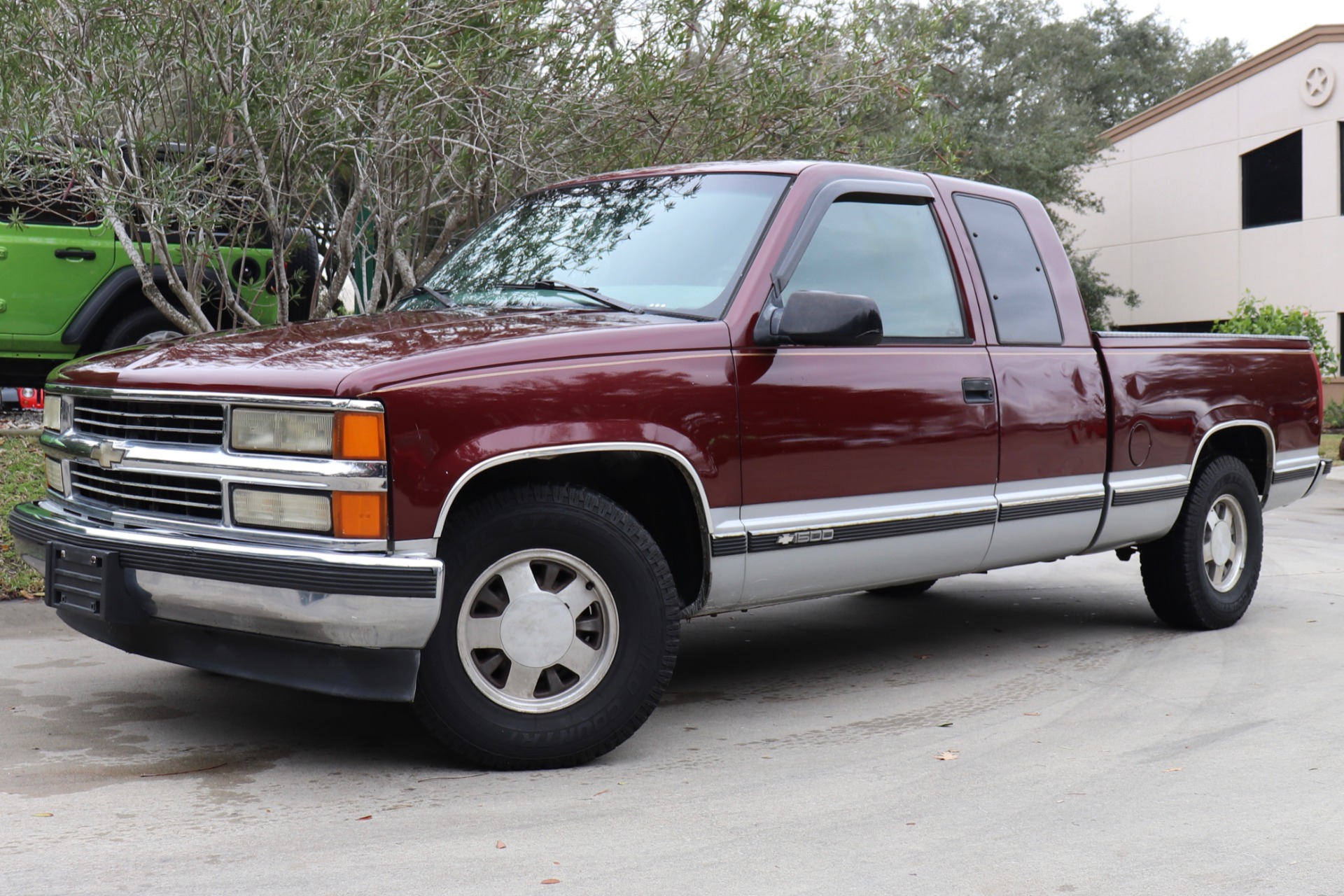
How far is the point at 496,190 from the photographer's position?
31.2 ft

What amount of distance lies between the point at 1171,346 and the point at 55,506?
187 inches

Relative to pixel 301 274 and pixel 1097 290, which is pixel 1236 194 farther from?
pixel 301 274

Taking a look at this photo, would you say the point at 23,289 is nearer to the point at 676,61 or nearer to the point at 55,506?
the point at 676,61

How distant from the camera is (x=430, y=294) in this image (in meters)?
5.56

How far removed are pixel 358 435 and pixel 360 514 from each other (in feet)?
0.72

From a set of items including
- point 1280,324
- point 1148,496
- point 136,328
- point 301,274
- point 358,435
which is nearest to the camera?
point 358,435

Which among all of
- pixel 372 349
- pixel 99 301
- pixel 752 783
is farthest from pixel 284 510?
pixel 99 301

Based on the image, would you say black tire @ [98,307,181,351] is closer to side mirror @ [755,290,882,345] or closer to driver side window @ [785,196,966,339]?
driver side window @ [785,196,966,339]

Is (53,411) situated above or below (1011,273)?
below

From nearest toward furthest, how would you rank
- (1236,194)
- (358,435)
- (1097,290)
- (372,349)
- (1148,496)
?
(358,435)
(372,349)
(1148,496)
(1236,194)
(1097,290)

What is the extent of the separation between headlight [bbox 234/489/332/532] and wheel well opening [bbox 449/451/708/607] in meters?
0.47

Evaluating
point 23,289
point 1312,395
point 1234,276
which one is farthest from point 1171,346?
point 1234,276

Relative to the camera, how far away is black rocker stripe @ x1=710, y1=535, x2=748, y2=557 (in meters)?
4.67

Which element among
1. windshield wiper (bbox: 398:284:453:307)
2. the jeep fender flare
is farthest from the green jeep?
windshield wiper (bbox: 398:284:453:307)
